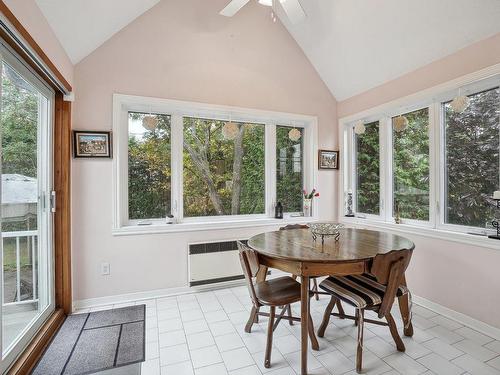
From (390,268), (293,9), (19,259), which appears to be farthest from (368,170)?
(19,259)

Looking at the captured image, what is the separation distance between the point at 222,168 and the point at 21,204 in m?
2.07

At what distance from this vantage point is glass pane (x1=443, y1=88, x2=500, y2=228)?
2.38m

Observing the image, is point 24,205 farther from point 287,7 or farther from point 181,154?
point 287,7

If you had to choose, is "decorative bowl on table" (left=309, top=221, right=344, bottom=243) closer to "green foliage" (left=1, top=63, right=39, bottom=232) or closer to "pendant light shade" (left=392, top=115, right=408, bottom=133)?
"pendant light shade" (left=392, top=115, right=408, bottom=133)

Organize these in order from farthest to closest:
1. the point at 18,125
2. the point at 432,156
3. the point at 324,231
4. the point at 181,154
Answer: the point at 181,154 < the point at 432,156 < the point at 324,231 < the point at 18,125

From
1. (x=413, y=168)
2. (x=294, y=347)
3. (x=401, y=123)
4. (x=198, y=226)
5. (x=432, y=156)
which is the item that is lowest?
(x=294, y=347)

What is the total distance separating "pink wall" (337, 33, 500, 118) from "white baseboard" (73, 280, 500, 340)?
2206 mm

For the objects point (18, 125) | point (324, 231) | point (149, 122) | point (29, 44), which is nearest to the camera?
point (29, 44)

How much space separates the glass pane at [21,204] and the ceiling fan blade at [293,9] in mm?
2029

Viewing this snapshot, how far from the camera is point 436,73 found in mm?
2691

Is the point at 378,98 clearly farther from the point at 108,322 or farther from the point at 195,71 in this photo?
the point at 108,322

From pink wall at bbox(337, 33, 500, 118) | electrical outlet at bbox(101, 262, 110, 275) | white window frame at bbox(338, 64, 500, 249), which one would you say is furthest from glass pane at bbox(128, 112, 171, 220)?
pink wall at bbox(337, 33, 500, 118)

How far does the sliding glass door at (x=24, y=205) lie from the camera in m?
1.75

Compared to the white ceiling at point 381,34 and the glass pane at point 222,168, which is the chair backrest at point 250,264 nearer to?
the glass pane at point 222,168
